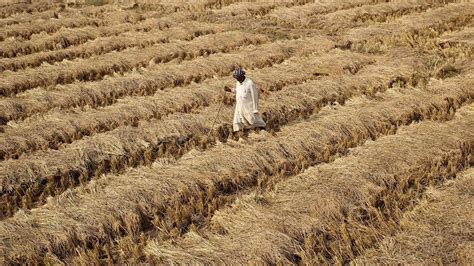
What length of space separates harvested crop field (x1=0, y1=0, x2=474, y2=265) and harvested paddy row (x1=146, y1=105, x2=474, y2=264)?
0.07 feet

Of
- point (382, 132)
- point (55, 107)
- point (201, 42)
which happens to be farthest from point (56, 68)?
point (382, 132)

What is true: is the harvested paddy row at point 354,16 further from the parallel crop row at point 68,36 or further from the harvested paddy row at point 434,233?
the harvested paddy row at point 434,233

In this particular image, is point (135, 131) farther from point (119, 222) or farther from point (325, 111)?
point (325, 111)

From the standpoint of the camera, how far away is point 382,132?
→ 838 centimetres

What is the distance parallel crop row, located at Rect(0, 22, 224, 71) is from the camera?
495 inches

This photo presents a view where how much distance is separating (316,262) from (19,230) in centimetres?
352

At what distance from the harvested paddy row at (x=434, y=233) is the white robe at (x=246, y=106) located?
3.08 meters

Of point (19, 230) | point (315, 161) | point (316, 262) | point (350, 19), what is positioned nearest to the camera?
point (316, 262)

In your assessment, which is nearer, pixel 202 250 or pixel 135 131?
pixel 202 250

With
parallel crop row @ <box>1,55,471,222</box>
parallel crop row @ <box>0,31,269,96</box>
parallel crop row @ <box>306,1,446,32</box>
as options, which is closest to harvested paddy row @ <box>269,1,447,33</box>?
parallel crop row @ <box>306,1,446,32</box>

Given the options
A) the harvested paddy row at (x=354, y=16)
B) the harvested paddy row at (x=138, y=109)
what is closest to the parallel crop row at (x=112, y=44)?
the harvested paddy row at (x=354, y=16)

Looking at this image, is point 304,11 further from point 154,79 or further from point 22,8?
point 22,8

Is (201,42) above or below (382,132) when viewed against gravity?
above

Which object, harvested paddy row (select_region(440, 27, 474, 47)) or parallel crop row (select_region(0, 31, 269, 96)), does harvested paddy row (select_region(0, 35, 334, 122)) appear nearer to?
parallel crop row (select_region(0, 31, 269, 96))
